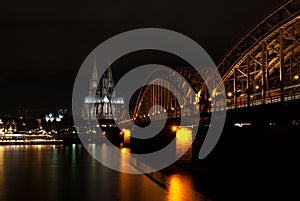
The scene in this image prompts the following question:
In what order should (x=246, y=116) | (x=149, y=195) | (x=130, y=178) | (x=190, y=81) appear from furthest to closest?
1. (x=190, y=81)
2. (x=130, y=178)
3. (x=246, y=116)
4. (x=149, y=195)

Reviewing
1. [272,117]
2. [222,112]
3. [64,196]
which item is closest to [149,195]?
[64,196]

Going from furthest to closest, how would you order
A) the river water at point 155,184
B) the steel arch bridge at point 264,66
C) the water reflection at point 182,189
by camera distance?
the steel arch bridge at point 264,66, the river water at point 155,184, the water reflection at point 182,189

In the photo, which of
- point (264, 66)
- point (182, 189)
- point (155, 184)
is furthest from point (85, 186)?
point (264, 66)

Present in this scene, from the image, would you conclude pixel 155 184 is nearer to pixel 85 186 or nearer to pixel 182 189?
pixel 182 189

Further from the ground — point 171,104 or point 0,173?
point 171,104

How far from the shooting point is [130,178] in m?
37.8

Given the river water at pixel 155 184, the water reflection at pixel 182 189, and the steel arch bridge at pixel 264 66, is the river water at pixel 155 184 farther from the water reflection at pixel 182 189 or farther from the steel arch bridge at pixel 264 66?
the steel arch bridge at pixel 264 66

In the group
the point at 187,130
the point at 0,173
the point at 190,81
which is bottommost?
the point at 0,173

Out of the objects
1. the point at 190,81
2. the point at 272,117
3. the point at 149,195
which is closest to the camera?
the point at 149,195

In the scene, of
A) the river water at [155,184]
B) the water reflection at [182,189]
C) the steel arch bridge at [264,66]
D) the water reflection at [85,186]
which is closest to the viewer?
the water reflection at [182,189]

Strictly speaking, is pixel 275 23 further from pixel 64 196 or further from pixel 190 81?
pixel 190 81

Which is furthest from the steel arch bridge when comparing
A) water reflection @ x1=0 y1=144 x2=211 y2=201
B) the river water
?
water reflection @ x1=0 y1=144 x2=211 y2=201

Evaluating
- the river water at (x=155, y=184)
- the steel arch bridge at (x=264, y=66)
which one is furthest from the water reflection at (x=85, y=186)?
the steel arch bridge at (x=264, y=66)

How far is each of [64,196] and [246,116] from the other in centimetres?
1323
